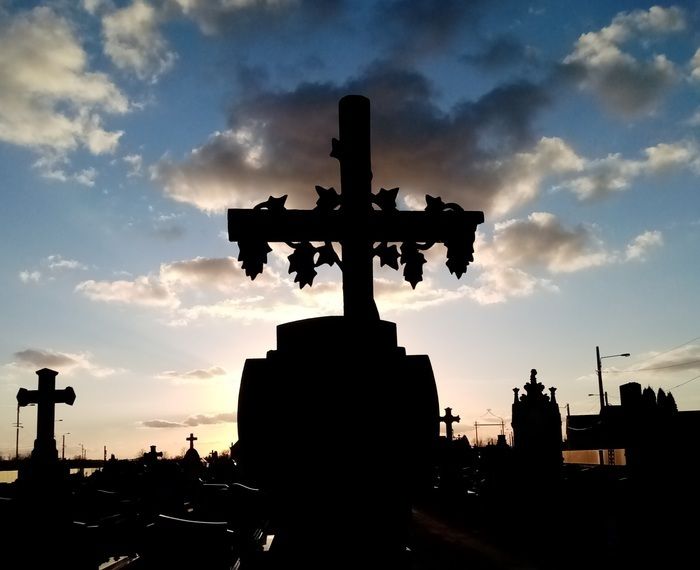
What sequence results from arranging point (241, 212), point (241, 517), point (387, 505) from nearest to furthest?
point (387, 505), point (241, 212), point (241, 517)

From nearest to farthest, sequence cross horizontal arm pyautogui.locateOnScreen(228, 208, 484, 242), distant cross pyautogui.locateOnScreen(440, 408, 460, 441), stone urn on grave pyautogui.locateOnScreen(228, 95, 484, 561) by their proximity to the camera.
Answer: stone urn on grave pyautogui.locateOnScreen(228, 95, 484, 561)
cross horizontal arm pyautogui.locateOnScreen(228, 208, 484, 242)
distant cross pyautogui.locateOnScreen(440, 408, 460, 441)

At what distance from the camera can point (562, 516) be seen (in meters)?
11.4

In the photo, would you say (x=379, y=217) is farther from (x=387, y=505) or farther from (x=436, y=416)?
(x=387, y=505)

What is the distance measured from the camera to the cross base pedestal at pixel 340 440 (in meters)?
2.81

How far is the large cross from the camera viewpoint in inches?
138

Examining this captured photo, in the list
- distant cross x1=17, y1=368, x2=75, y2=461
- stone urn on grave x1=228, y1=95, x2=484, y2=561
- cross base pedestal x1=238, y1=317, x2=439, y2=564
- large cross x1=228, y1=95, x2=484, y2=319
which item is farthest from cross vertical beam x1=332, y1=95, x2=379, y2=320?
distant cross x1=17, y1=368, x2=75, y2=461

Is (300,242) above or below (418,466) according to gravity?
above

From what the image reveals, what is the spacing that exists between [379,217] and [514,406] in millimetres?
16115

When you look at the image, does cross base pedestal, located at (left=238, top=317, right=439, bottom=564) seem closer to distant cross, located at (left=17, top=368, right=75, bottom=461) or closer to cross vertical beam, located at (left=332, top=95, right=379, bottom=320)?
cross vertical beam, located at (left=332, top=95, right=379, bottom=320)

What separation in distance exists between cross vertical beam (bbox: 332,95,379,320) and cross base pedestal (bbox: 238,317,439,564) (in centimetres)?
70

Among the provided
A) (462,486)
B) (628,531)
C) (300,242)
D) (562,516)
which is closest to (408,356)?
(300,242)

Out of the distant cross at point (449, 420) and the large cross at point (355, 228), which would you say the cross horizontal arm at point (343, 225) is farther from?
the distant cross at point (449, 420)

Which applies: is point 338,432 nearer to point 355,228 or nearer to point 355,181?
point 355,228

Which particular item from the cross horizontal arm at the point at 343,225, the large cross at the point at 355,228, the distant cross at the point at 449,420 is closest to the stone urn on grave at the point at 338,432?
the large cross at the point at 355,228
